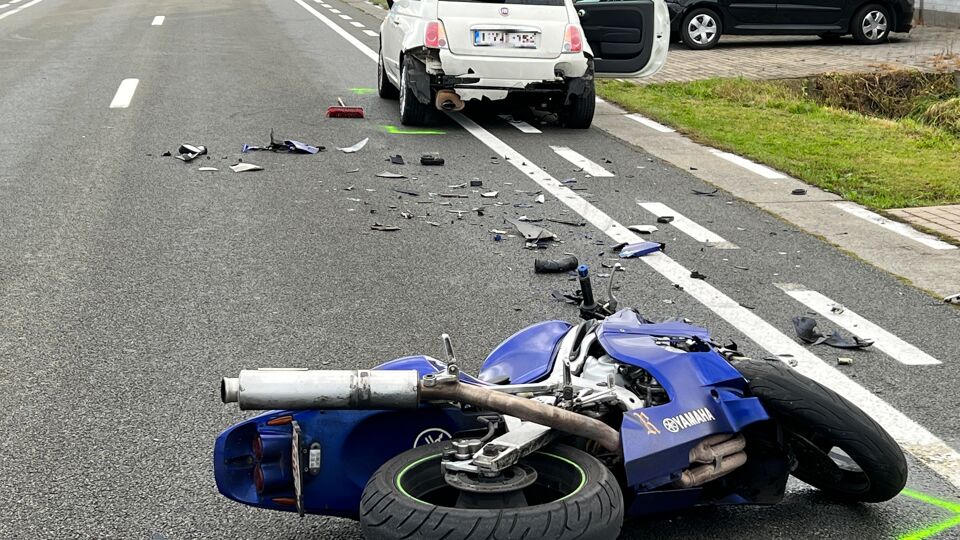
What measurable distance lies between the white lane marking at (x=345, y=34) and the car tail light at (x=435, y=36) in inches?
158

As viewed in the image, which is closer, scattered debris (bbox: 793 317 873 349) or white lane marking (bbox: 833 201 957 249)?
scattered debris (bbox: 793 317 873 349)

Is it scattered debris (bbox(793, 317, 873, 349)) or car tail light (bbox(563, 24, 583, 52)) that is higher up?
car tail light (bbox(563, 24, 583, 52))

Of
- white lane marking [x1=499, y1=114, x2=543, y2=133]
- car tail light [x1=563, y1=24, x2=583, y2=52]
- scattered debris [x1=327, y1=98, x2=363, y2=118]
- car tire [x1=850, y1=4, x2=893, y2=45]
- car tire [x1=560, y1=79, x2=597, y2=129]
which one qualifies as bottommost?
white lane marking [x1=499, y1=114, x2=543, y2=133]

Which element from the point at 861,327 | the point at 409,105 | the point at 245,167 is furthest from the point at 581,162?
the point at 861,327

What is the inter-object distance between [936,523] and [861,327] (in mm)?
2210

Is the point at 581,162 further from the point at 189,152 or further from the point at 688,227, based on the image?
the point at 189,152

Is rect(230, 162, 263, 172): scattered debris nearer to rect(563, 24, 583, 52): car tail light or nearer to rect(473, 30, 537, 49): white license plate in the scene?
rect(473, 30, 537, 49): white license plate

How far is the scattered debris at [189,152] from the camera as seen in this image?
10.2m

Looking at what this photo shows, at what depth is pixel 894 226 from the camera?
813cm

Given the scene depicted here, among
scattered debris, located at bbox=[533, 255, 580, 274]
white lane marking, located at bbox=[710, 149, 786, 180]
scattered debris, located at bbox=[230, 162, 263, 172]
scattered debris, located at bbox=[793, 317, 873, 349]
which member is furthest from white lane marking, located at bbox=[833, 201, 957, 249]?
scattered debris, located at bbox=[230, 162, 263, 172]

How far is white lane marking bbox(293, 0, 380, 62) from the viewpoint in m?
19.3

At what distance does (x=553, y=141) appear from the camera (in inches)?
452

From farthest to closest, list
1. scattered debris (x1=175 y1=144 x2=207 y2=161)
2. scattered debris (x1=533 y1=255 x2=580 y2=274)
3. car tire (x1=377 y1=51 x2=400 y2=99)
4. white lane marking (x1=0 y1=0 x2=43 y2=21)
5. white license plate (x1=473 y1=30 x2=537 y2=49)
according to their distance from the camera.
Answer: white lane marking (x1=0 y1=0 x2=43 y2=21) → car tire (x1=377 y1=51 x2=400 y2=99) → white license plate (x1=473 y1=30 x2=537 y2=49) → scattered debris (x1=175 y1=144 x2=207 y2=161) → scattered debris (x1=533 y1=255 x2=580 y2=274)

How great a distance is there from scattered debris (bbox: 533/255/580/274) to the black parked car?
1280 centimetres
